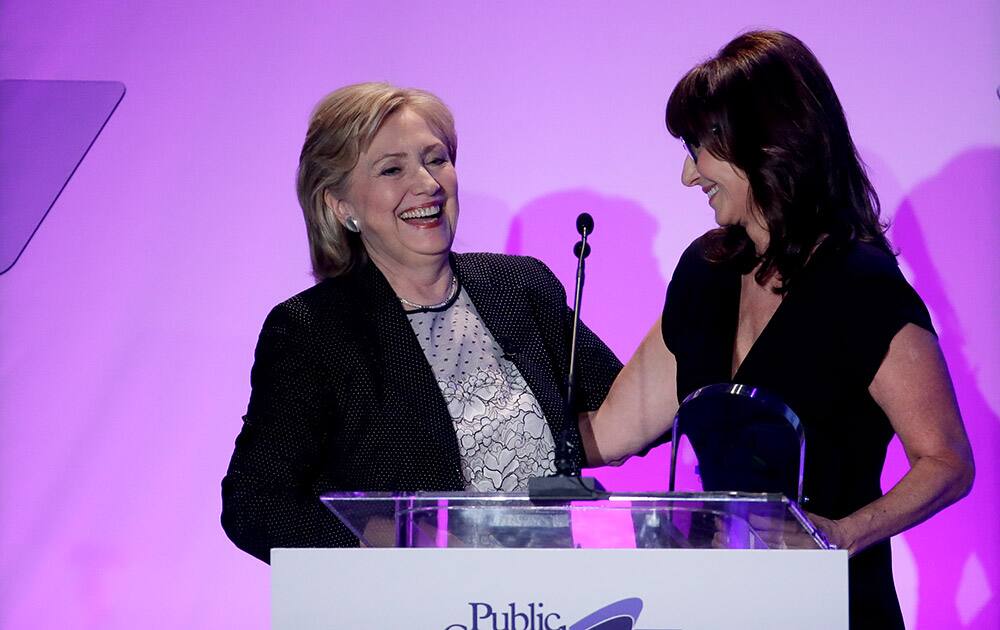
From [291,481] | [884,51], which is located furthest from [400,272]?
[884,51]

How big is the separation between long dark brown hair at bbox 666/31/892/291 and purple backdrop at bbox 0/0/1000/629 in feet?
3.59

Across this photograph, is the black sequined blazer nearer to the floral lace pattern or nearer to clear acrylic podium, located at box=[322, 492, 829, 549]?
the floral lace pattern

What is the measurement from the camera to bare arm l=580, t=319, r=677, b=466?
2223mm

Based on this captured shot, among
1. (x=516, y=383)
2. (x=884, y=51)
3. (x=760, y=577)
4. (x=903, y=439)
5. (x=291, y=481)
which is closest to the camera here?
(x=760, y=577)

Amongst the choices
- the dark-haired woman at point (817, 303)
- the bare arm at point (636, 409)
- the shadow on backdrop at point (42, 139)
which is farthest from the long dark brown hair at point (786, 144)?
the shadow on backdrop at point (42, 139)

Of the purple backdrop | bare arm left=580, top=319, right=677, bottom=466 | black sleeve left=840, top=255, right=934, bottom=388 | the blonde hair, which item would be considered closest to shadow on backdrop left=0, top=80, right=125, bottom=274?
the purple backdrop

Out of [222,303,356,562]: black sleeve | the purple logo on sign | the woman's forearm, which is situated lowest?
the purple logo on sign

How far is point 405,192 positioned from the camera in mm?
2252

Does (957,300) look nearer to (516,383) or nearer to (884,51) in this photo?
(884,51)

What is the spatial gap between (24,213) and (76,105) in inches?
11.8

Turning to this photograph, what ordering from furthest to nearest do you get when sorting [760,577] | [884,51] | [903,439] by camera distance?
[884,51]
[903,439]
[760,577]

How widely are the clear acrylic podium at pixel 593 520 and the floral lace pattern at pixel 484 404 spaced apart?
0.66 meters

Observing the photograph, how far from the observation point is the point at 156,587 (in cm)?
317

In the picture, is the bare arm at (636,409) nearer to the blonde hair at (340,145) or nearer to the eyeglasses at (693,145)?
the eyeglasses at (693,145)
